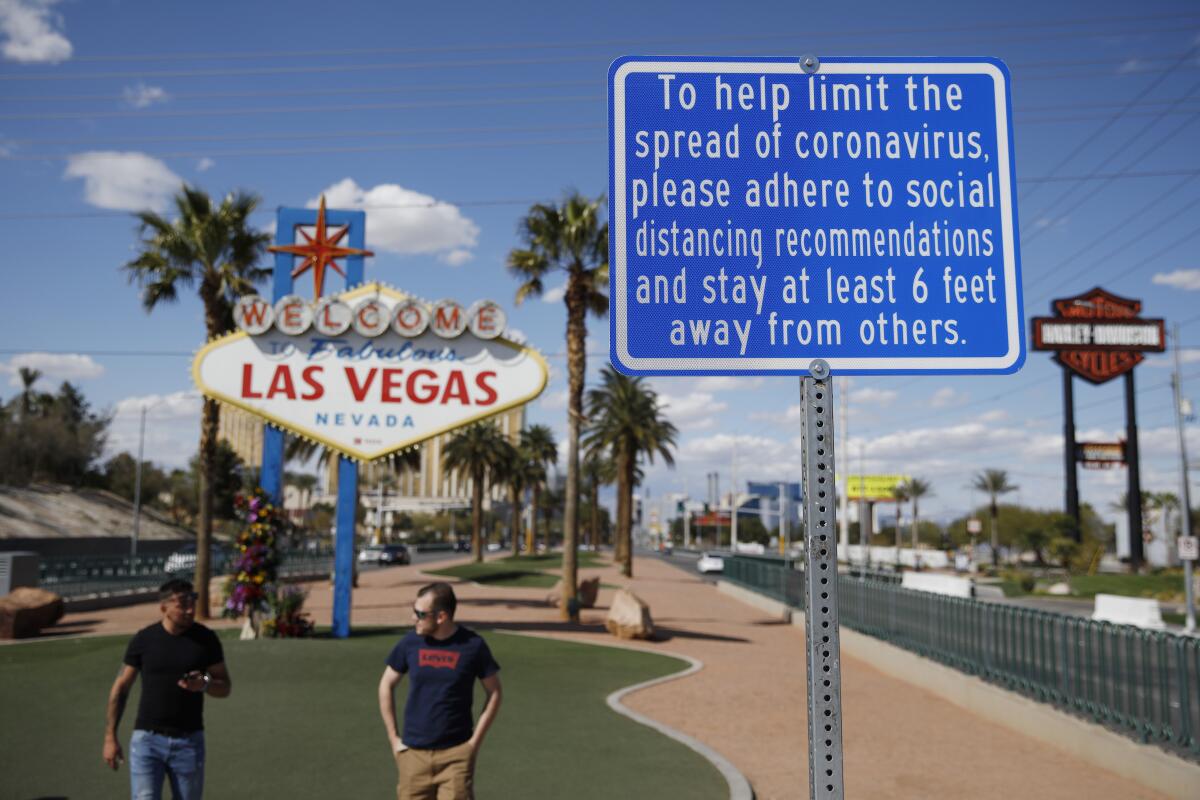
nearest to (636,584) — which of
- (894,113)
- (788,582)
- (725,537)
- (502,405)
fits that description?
(788,582)

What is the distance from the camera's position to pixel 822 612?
2613 mm

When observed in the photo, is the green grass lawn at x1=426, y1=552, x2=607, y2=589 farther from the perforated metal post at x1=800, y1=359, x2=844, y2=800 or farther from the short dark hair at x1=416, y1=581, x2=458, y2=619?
the perforated metal post at x1=800, y1=359, x2=844, y2=800

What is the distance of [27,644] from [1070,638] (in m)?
18.9

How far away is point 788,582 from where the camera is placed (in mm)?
29703

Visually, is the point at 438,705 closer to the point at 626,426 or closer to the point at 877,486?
the point at 626,426

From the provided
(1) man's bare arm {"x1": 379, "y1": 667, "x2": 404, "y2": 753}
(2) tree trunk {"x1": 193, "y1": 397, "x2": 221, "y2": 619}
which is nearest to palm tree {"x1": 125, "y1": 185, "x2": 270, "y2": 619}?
(2) tree trunk {"x1": 193, "y1": 397, "x2": 221, "y2": 619}

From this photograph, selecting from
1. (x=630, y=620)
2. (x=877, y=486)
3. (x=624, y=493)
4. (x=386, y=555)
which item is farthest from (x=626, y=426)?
(x=877, y=486)

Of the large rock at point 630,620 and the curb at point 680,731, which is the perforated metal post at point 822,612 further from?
the large rock at point 630,620

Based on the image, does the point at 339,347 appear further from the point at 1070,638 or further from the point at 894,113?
the point at 894,113

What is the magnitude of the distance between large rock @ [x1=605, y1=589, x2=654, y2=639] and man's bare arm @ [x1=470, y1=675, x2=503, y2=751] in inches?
640

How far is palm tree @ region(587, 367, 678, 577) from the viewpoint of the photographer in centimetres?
5431

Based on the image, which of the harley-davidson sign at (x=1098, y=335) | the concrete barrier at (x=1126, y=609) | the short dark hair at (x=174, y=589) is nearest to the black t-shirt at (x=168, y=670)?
the short dark hair at (x=174, y=589)

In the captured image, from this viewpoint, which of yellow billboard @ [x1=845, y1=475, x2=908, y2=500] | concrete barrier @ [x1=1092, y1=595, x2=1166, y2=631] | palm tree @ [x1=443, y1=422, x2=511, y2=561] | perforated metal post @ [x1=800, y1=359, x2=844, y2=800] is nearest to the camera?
perforated metal post @ [x1=800, y1=359, x2=844, y2=800]

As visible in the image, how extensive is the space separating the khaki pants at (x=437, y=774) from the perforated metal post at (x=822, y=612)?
3126 millimetres
